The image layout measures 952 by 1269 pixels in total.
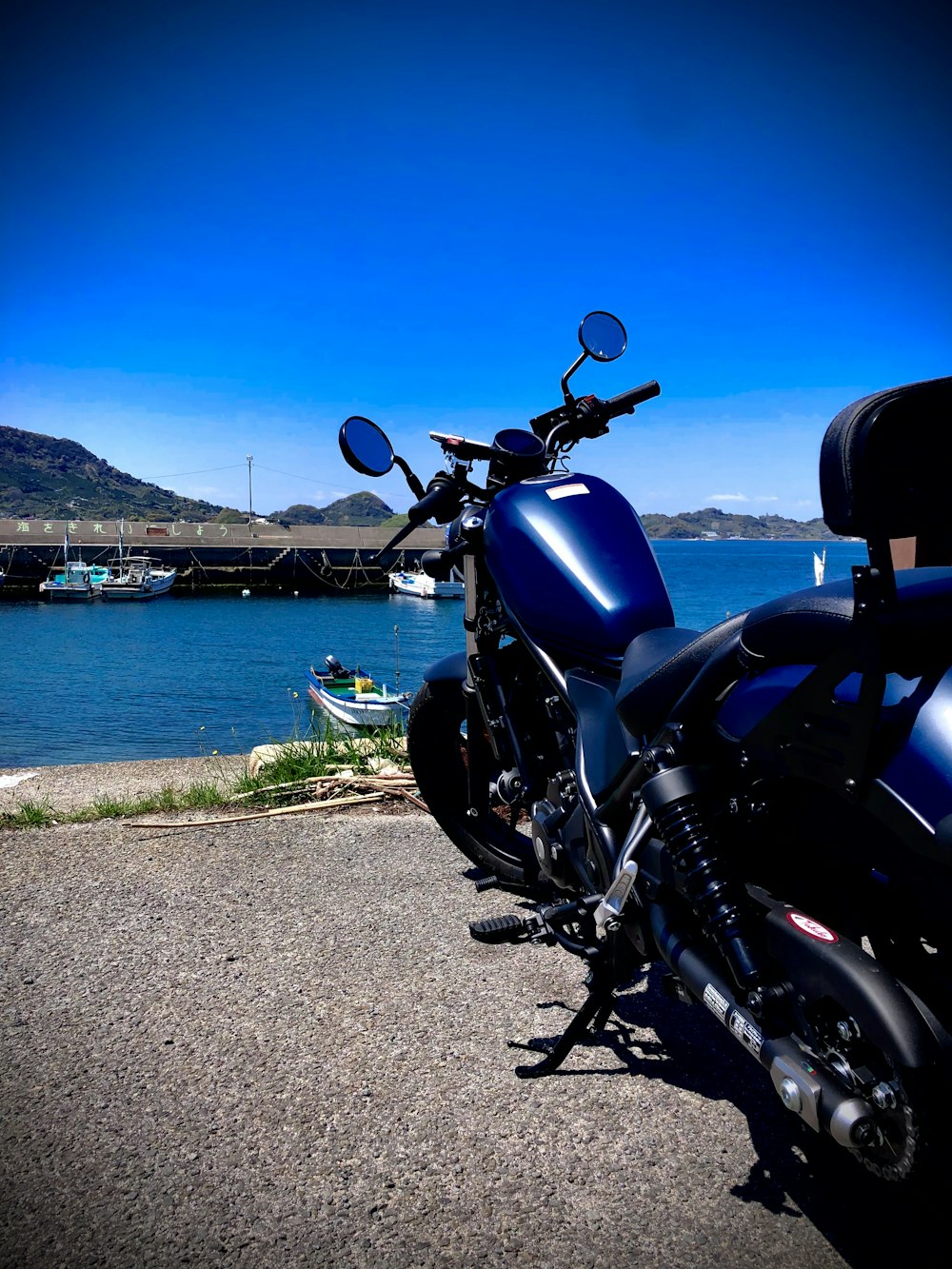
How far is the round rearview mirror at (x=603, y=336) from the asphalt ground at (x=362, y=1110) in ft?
7.32

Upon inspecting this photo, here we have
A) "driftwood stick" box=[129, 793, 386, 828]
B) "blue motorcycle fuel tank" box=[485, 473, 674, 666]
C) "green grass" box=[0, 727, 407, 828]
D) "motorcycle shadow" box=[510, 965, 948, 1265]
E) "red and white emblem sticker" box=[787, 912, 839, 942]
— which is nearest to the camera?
"red and white emblem sticker" box=[787, 912, 839, 942]

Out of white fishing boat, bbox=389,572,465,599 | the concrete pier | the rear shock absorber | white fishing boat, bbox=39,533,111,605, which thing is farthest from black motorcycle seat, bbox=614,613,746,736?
the concrete pier

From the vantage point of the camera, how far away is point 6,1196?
79.4 inches

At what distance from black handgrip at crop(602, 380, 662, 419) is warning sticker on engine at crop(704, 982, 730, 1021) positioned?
7.33 ft

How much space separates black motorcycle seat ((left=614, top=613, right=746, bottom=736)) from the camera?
1912mm

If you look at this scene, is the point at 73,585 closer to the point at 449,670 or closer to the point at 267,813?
the point at 267,813

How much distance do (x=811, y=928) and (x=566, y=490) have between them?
5.02 ft

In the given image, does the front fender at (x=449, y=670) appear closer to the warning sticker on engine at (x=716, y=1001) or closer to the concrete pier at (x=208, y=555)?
the warning sticker on engine at (x=716, y=1001)

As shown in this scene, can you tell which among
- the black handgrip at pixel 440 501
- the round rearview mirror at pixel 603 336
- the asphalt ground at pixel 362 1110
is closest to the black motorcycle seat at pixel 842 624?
the asphalt ground at pixel 362 1110

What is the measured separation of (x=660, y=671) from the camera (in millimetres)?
1984

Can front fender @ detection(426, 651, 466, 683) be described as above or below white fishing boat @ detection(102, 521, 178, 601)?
above

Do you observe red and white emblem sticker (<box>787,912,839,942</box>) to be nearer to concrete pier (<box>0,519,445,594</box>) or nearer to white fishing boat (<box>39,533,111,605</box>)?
white fishing boat (<box>39,533,111,605</box>)

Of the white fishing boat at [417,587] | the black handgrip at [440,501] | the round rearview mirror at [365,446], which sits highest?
the round rearview mirror at [365,446]

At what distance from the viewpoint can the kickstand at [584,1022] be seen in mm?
2273
